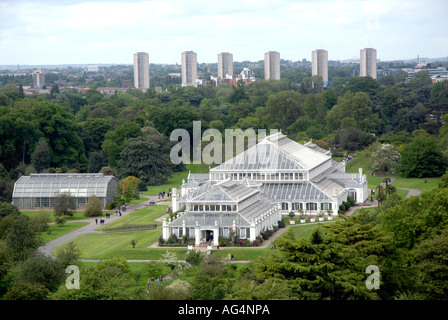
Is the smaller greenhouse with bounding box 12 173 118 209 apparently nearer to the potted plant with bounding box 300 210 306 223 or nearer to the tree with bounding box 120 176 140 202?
the tree with bounding box 120 176 140 202

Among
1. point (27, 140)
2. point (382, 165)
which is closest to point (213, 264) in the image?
point (382, 165)

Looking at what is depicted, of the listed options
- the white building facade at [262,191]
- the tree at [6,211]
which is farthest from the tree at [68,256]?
the tree at [6,211]

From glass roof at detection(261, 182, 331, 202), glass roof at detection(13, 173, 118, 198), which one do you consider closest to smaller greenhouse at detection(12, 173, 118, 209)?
glass roof at detection(13, 173, 118, 198)

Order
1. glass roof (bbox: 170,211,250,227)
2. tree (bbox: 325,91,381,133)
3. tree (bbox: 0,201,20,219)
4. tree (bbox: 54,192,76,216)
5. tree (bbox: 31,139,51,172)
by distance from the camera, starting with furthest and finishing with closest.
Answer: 1. tree (bbox: 325,91,381,133)
2. tree (bbox: 31,139,51,172)
3. tree (bbox: 54,192,76,216)
4. tree (bbox: 0,201,20,219)
5. glass roof (bbox: 170,211,250,227)

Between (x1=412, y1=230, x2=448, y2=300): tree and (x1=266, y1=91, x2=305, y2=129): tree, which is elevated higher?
(x1=266, y1=91, x2=305, y2=129): tree

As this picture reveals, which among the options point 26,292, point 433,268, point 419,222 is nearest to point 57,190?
point 26,292

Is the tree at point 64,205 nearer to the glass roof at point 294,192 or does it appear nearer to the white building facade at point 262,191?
the white building facade at point 262,191
